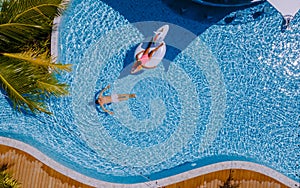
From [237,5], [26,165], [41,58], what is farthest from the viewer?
[237,5]

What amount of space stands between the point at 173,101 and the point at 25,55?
430cm

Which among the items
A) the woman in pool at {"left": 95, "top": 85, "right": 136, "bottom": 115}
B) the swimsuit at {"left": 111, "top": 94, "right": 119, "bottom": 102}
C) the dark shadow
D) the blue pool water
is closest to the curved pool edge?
the blue pool water

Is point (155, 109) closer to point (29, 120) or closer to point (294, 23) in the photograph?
point (29, 120)

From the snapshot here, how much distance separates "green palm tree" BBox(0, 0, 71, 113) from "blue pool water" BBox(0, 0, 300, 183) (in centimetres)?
117

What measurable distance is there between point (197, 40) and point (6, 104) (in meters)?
5.55

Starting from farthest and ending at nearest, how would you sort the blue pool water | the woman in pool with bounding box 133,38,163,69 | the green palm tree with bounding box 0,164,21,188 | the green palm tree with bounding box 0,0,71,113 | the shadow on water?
the shadow on water < the blue pool water < the woman in pool with bounding box 133,38,163,69 < the green palm tree with bounding box 0,164,21,188 < the green palm tree with bounding box 0,0,71,113

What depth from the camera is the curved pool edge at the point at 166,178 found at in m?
11.5

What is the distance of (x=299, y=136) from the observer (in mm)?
12625

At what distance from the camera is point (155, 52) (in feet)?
39.0

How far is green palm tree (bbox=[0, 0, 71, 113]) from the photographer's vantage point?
32.7 feet

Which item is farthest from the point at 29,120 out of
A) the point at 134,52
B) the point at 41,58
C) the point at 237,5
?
the point at 237,5

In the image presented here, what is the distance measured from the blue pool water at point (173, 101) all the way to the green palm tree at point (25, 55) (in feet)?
3.83

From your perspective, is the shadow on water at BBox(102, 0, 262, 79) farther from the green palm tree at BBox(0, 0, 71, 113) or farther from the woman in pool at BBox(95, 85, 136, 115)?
the green palm tree at BBox(0, 0, 71, 113)

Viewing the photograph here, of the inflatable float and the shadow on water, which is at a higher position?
the shadow on water
